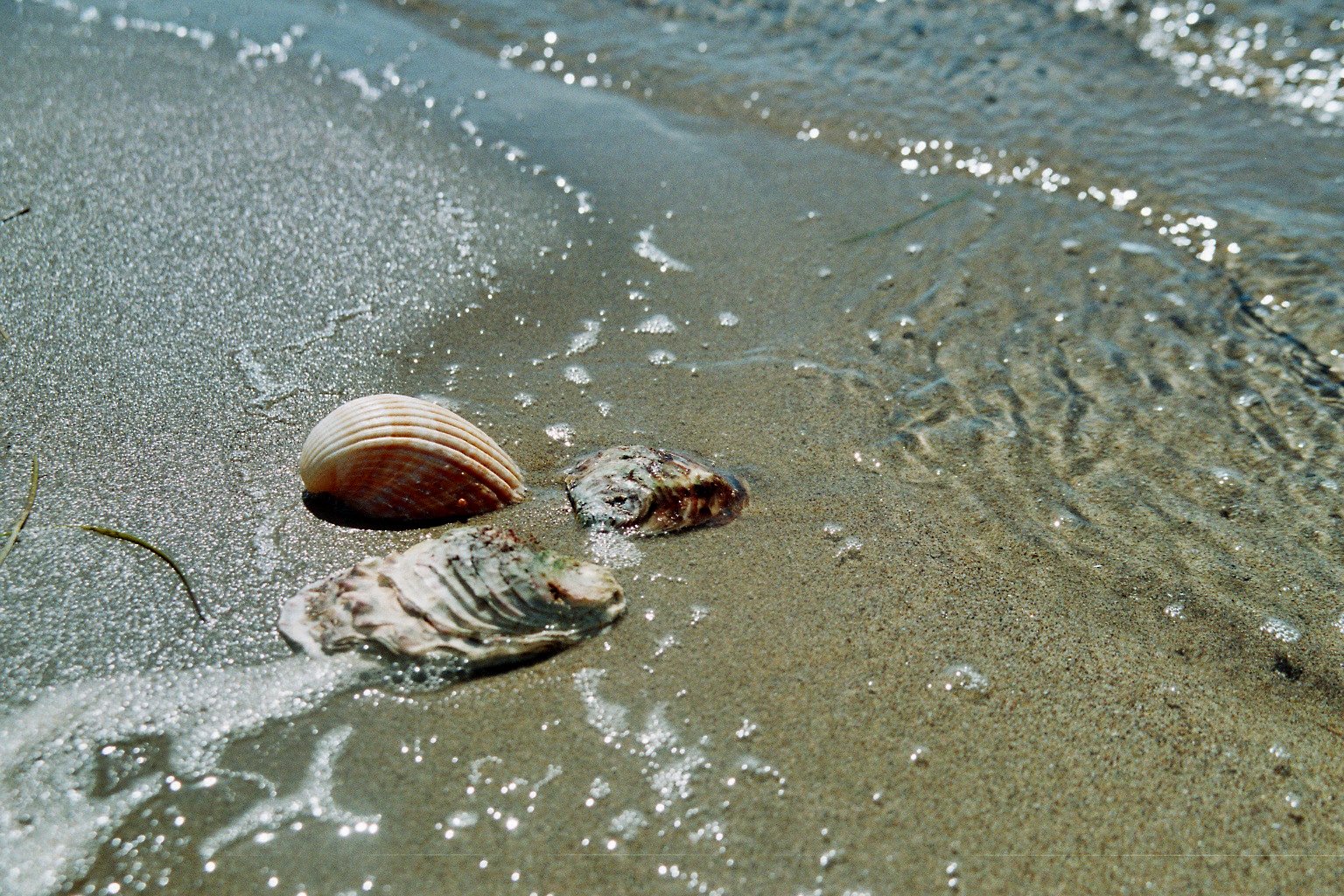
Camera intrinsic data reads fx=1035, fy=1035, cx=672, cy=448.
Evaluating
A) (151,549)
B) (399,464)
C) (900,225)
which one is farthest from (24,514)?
(900,225)

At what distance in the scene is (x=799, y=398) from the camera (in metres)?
3.35

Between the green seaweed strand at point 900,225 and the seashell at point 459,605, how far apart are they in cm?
234

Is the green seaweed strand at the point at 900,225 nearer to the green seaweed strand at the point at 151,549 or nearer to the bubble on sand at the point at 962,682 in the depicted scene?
the bubble on sand at the point at 962,682

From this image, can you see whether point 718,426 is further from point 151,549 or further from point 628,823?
point 151,549

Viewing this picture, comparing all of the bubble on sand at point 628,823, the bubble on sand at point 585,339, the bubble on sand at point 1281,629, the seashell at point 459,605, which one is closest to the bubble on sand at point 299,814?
the seashell at point 459,605

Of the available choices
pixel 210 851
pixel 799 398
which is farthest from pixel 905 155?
pixel 210 851

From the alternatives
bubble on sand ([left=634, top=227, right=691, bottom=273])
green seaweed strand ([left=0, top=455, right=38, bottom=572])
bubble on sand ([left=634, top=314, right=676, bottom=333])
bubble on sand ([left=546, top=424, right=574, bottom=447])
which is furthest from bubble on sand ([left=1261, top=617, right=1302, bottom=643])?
green seaweed strand ([left=0, top=455, right=38, bottom=572])

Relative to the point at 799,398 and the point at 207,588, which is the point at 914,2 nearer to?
the point at 799,398

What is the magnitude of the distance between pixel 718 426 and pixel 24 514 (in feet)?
6.18

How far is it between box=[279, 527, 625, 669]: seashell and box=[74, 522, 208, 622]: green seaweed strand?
22 centimetres

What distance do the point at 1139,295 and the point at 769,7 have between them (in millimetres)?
3321

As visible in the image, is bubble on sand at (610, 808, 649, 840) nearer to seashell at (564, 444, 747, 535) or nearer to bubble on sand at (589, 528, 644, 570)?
bubble on sand at (589, 528, 644, 570)

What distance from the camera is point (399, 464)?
267cm

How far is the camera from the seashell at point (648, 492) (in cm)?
271
